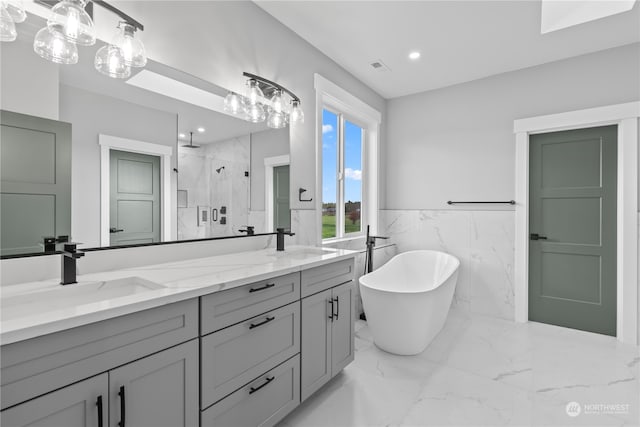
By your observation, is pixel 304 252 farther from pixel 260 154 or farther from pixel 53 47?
pixel 53 47

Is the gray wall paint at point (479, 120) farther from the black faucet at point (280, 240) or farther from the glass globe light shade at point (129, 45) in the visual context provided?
the glass globe light shade at point (129, 45)

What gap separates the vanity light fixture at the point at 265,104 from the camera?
2035 millimetres

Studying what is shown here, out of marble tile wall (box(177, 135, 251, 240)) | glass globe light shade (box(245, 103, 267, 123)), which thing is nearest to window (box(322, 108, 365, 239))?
glass globe light shade (box(245, 103, 267, 123))

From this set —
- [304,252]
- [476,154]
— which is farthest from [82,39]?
[476,154]

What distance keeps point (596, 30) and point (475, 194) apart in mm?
1724

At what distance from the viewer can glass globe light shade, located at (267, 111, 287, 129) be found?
2264 mm

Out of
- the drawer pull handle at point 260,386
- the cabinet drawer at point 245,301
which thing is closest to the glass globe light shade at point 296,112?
the cabinet drawer at point 245,301

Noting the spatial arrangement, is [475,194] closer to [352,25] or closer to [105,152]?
[352,25]

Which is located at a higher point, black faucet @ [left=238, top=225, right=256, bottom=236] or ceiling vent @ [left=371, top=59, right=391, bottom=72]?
ceiling vent @ [left=371, top=59, right=391, bottom=72]

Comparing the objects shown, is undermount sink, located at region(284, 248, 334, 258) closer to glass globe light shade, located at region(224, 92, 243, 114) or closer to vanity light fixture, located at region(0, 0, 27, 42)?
glass globe light shade, located at region(224, 92, 243, 114)

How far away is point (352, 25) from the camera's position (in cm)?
244

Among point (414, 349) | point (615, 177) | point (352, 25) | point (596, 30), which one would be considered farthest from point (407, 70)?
point (414, 349)

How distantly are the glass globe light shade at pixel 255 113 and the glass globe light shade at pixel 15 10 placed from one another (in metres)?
1.13

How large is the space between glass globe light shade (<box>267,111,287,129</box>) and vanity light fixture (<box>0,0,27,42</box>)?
1357 millimetres
